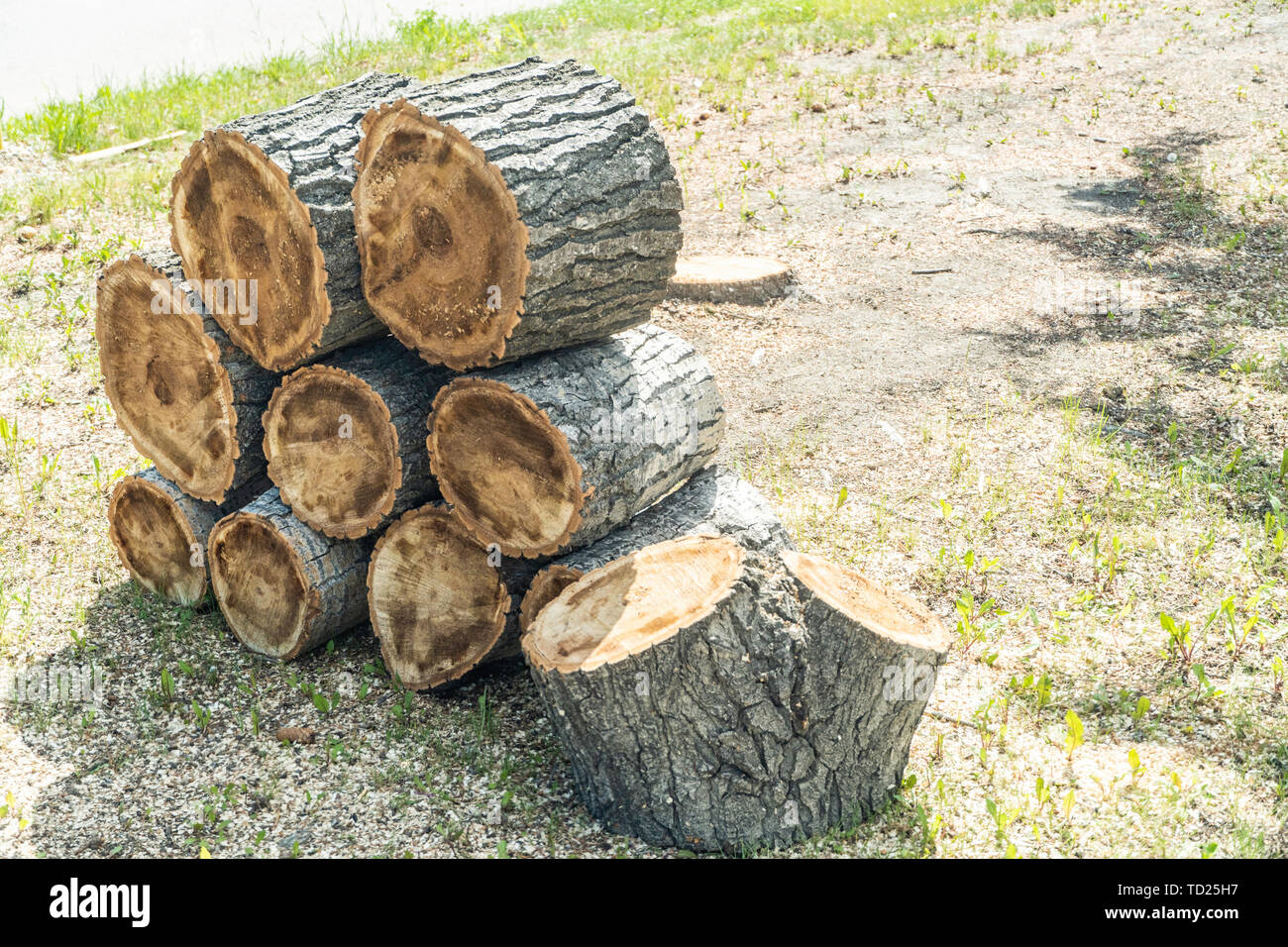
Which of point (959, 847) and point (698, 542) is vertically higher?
point (698, 542)

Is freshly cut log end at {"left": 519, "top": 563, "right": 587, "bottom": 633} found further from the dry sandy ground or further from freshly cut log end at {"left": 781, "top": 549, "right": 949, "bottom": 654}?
freshly cut log end at {"left": 781, "top": 549, "right": 949, "bottom": 654}

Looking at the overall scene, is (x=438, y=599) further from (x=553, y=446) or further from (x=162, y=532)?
(x=162, y=532)

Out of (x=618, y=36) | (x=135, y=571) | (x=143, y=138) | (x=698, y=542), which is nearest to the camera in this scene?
(x=698, y=542)

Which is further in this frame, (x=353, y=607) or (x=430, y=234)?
(x=353, y=607)

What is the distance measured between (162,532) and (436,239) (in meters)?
1.84

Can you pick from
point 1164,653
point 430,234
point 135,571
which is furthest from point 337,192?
point 1164,653

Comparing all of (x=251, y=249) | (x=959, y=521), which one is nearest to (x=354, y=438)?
(x=251, y=249)

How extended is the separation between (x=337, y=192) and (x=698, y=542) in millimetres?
1599

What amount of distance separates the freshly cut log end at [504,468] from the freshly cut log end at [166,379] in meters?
0.88

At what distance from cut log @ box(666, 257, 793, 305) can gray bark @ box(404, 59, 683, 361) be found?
3046 millimetres

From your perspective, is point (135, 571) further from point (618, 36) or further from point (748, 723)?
point (618, 36)

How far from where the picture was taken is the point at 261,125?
357 cm
